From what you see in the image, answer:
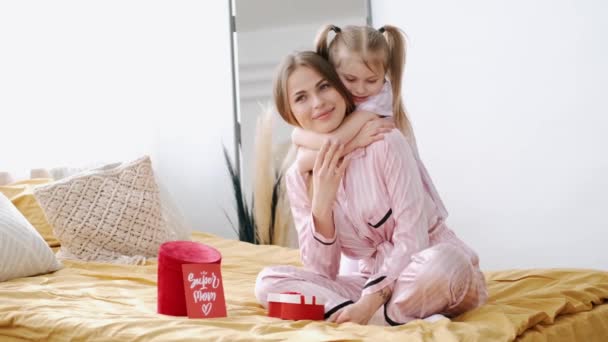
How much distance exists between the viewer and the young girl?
6.42 feet

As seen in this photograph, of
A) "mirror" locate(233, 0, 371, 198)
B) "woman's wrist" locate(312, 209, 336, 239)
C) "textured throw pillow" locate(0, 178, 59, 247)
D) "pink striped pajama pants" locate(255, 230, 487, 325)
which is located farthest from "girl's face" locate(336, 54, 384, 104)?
"mirror" locate(233, 0, 371, 198)

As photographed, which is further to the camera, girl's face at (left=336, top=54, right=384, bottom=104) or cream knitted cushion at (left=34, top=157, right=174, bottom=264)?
cream knitted cushion at (left=34, top=157, right=174, bottom=264)

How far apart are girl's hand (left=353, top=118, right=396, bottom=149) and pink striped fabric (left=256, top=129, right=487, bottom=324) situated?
16mm

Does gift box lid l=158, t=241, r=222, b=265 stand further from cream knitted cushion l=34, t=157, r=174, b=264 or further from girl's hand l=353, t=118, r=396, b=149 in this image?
cream knitted cushion l=34, t=157, r=174, b=264

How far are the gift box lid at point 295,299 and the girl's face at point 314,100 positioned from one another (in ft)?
1.36

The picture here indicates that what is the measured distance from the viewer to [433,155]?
12.5 ft

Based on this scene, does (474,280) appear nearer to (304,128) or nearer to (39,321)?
(304,128)

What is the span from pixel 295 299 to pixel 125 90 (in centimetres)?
265

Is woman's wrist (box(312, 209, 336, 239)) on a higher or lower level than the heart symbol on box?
higher

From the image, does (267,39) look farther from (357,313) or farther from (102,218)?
(357,313)

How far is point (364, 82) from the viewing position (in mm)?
1981

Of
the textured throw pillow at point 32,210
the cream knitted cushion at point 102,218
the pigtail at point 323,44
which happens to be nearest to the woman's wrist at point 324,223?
the pigtail at point 323,44

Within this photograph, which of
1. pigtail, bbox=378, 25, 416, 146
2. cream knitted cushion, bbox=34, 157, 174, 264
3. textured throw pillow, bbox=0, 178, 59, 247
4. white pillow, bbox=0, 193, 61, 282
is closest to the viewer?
pigtail, bbox=378, 25, 416, 146

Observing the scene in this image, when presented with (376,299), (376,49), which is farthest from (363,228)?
(376,49)
